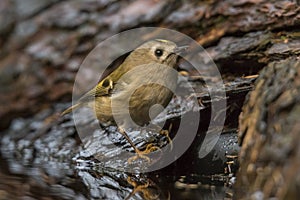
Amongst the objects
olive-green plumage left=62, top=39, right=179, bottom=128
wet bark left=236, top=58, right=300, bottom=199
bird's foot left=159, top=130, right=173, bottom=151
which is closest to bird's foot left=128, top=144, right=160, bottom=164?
bird's foot left=159, top=130, right=173, bottom=151

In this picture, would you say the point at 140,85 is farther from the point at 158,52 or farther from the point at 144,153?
the point at 144,153

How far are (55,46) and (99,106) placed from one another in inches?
21.4

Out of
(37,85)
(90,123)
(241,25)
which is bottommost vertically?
(90,123)

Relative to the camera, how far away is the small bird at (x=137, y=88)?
3.41 meters

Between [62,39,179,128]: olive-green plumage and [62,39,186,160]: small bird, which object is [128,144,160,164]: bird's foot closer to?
[62,39,186,160]: small bird

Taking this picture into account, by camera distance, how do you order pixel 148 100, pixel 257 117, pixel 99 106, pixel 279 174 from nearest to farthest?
pixel 279 174 < pixel 257 117 < pixel 148 100 < pixel 99 106

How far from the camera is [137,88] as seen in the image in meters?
3.44

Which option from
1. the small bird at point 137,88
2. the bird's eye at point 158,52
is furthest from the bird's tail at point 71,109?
the bird's eye at point 158,52

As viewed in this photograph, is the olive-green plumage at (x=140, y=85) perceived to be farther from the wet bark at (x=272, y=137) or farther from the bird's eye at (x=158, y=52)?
the wet bark at (x=272, y=137)

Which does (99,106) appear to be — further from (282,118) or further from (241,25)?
(282,118)

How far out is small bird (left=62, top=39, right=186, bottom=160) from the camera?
341cm

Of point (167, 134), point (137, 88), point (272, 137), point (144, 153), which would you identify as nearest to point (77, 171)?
point (144, 153)

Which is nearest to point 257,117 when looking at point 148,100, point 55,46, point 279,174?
point 279,174

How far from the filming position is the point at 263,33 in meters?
3.70
